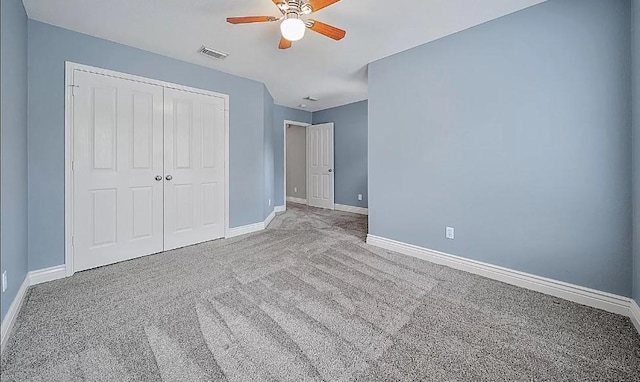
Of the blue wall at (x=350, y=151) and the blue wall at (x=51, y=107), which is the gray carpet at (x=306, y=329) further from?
the blue wall at (x=350, y=151)

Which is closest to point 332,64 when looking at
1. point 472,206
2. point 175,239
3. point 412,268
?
point 472,206

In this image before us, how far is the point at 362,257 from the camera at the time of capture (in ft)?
10.0

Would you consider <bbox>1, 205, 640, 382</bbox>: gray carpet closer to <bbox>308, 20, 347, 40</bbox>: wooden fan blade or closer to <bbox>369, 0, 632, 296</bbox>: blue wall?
<bbox>369, 0, 632, 296</bbox>: blue wall

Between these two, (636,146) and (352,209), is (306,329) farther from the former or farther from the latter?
(352,209)

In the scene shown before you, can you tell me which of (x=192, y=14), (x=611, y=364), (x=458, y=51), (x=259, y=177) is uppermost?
(x=192, y=14)

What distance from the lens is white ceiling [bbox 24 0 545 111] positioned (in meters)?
2.24

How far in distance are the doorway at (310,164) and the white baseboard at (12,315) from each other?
4720mm

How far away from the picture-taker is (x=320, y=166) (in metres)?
6.62

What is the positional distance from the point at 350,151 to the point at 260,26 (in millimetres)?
3698

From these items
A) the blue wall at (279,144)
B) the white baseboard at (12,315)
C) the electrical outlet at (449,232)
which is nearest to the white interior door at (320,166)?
the blue wall at (279,144)

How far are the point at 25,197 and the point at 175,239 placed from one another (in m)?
1.44

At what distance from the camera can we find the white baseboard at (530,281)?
1941 mm

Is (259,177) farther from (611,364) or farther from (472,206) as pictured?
(611,364)

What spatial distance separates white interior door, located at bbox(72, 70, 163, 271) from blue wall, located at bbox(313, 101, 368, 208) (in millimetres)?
3803
